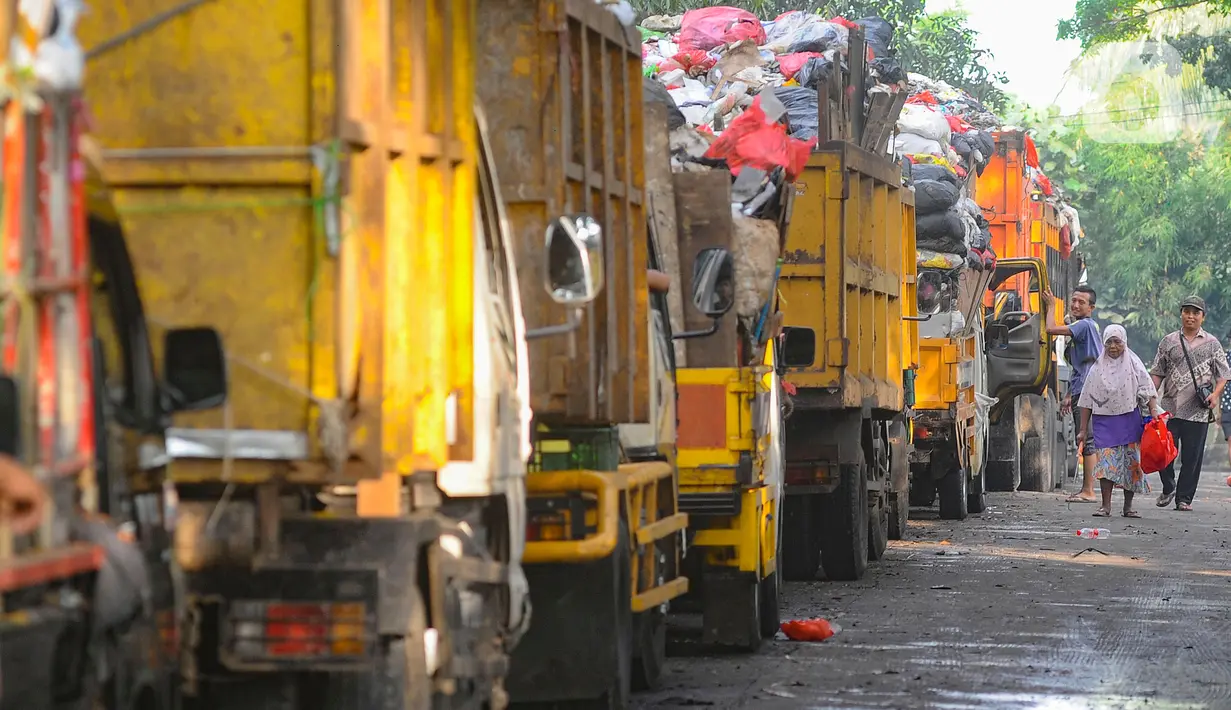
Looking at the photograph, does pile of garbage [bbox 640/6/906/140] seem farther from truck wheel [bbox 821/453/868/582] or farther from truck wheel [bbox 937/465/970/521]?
truck wheel [bbox 937/465/970/521]

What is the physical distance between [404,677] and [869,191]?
945 cm

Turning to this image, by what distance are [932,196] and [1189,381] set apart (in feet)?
12.4

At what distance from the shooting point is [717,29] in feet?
52.9

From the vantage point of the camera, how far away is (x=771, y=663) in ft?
32.3

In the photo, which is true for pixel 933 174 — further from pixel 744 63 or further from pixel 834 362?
pixel 834 362

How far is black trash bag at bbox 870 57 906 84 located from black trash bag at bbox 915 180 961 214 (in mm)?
1522

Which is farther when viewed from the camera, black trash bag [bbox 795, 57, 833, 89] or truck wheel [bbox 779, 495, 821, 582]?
black trash bag [bbox 795, 57, 833, 89]

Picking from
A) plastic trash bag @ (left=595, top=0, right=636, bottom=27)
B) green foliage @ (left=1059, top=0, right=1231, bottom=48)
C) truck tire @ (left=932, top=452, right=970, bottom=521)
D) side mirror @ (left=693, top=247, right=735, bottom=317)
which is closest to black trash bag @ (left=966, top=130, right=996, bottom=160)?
truck tire @ (left=932, top=452, right=970, bottom=521)

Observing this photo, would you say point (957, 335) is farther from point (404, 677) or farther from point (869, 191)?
point (404, 677)

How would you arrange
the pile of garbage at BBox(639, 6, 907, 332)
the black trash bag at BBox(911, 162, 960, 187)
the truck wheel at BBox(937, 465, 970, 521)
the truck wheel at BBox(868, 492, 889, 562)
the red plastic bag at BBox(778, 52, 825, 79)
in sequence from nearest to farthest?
1. the pile of garbage at BBox(639, 6, 907, 332)
2. the truck wheel at BBox(868, 492, 889, 562)
3. the red plastic bag at BBox(778, 52, 825, 79)
4. the black trash bag at BBox(911, 162, 960, 187)
5. the truck wheel at BBox(937, 465, 970, 521)

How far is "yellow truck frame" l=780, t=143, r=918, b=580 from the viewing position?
13578mm

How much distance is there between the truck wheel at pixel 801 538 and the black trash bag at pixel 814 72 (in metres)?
2.93

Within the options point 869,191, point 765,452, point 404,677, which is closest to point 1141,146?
point 869,191

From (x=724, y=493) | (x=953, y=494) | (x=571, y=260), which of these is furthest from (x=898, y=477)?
(x=571, y=260)
